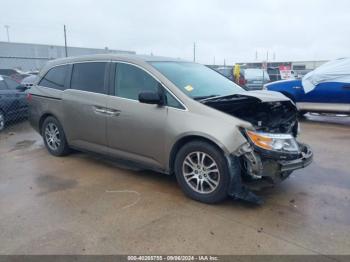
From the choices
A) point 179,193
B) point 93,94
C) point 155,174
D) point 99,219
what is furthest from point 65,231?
point 93,94

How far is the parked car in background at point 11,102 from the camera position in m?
8.34

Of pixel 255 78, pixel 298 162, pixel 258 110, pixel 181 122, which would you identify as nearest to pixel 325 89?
pixel 258 110

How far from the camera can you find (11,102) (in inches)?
340

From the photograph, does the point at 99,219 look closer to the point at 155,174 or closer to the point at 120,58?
the point at 155,174

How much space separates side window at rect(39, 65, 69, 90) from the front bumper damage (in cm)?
334

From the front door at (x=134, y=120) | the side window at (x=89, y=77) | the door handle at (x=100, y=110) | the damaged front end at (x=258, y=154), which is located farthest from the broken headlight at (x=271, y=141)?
the side window at (x=89, y=77)

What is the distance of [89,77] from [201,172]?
2437mm

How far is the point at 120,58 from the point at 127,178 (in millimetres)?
1733

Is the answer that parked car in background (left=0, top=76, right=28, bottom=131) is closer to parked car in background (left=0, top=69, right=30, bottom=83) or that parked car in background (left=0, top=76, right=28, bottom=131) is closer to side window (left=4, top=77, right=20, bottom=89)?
side window (left=4, top=77, right=20, bottom=89)

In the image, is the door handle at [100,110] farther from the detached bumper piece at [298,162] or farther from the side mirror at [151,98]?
the detached bumper piece at [298,162]

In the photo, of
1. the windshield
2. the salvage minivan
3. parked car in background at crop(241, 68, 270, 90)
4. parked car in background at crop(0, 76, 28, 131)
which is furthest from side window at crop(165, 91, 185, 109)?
parked car in background at crop(241, 68, 270, 90)

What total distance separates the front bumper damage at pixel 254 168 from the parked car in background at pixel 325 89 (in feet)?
19.3

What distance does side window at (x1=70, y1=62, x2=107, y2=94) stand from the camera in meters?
4.88

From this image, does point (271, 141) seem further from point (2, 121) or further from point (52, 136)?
point (2, 121)
